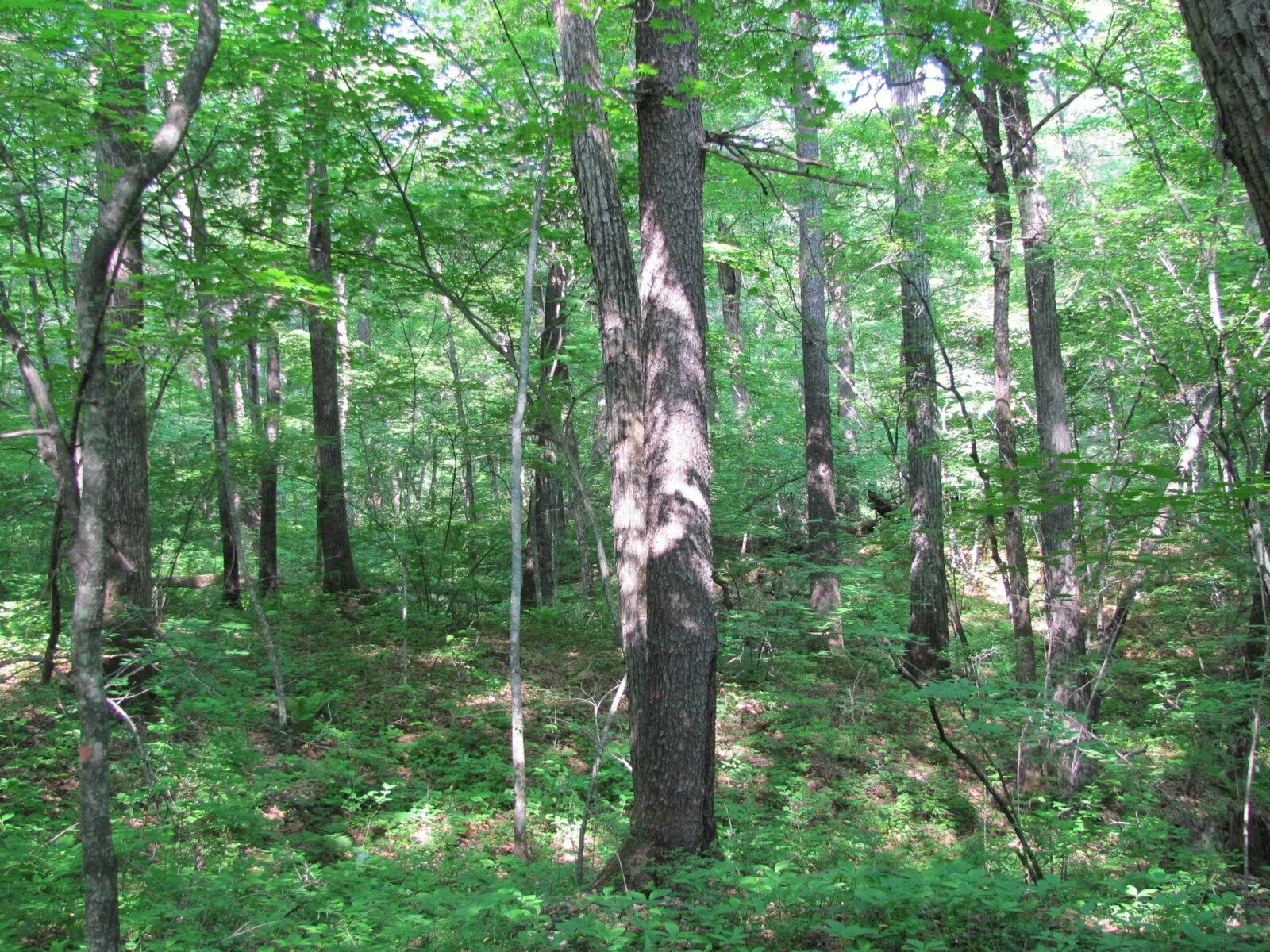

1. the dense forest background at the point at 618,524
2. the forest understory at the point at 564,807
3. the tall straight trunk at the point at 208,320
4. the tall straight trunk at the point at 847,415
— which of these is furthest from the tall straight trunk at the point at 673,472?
the tall straight trunk at the point at 847,415

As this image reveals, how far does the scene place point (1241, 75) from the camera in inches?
78.3

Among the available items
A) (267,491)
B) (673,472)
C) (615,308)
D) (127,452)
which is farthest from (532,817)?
(267,491)

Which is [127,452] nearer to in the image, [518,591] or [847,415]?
[518,591]

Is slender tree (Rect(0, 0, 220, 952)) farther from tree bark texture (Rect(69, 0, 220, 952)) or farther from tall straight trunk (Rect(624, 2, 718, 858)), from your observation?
tall straight trunk (Rect(624, 2, 718, 858))

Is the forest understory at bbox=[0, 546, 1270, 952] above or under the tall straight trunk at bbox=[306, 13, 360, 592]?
under

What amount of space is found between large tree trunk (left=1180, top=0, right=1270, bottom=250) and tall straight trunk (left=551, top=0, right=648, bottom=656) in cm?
320

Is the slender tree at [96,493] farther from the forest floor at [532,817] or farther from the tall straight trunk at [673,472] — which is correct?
the tall straight trunk at [673,472]

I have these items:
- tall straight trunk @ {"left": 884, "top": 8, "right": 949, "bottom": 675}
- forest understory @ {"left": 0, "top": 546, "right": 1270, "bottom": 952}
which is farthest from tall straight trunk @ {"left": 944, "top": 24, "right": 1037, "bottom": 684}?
tall straight trunk @ {"left": 884, "top": 8, "right": 949, "bottom": 675}

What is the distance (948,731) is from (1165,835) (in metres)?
3.45

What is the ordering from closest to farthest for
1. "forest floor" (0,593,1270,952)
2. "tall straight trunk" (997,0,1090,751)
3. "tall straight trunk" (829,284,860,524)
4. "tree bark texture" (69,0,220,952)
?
"tree bark texture" (69,0,220,952), "forest floor" (0,593,1270,952), "tall straight trunk" (997,0,1090,751), "tall straight trunk" (829,284,860,524)

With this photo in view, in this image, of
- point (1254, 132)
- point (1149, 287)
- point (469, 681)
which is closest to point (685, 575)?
point (1254, 132)

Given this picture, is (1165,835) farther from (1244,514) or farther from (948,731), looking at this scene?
(948,731)

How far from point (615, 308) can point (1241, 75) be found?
135 inches

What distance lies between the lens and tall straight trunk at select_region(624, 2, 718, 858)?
4359 mm
